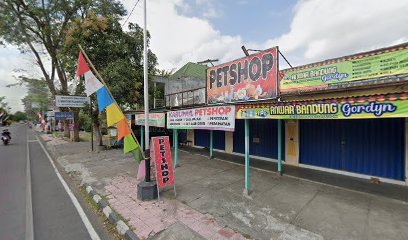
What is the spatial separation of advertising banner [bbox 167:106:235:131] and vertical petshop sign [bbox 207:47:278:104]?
0.89m

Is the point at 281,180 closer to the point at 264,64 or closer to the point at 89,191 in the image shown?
the point at 264,64

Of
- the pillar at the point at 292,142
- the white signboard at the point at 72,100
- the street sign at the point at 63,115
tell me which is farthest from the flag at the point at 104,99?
the street sign at the point at 63,115

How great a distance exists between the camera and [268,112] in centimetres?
497

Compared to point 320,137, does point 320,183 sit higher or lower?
lower

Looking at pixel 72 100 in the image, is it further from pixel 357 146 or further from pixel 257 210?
pixel 357 146

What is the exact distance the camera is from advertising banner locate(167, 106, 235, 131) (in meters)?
5.38

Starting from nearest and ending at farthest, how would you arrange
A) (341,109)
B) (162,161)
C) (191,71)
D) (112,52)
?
(341,109) < (162,161) < (112,52) < (191,71)

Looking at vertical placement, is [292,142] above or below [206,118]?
below

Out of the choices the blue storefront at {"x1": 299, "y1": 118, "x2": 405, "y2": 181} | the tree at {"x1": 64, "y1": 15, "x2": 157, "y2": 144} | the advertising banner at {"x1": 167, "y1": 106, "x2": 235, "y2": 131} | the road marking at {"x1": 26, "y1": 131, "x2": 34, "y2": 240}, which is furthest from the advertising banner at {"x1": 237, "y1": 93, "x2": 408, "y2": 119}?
the tree at {"x1": 64, "y1": 15, "x2": 157, "y2": 144}

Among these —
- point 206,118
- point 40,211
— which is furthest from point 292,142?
point 40,211

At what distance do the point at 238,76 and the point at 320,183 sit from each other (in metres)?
4.49

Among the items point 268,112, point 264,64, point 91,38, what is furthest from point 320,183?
point 91,38

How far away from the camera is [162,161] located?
17.5 ft

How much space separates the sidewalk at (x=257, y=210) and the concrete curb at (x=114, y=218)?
→ 0.15 m
